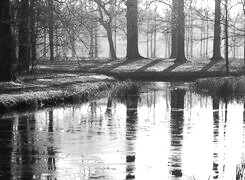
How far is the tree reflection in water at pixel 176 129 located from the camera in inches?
478

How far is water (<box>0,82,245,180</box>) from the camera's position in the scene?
11.6 metres

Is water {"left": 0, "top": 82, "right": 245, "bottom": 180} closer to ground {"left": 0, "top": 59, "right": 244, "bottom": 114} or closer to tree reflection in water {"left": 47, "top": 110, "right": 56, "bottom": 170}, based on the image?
tree reflection in water {"left": 47, "top": 110, "right": 56, "bottom": 170}

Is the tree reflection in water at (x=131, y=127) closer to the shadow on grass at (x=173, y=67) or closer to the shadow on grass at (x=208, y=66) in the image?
the shadow on grass at (x=173, y=67)

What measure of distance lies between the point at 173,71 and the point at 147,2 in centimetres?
989

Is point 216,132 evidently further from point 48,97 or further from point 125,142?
point 48,97

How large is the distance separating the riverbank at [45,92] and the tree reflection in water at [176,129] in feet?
12.2

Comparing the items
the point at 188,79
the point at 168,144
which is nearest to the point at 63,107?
the point at 168,144

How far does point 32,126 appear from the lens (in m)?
17.7

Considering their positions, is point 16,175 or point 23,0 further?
point 23,0

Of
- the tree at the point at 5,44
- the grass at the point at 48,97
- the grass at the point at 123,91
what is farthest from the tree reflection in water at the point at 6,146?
the grass at the point at 123,91

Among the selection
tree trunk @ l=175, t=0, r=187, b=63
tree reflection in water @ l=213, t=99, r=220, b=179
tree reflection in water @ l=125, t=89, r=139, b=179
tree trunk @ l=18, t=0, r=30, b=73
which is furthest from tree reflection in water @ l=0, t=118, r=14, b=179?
tree trunk @ l=175, t=0, r=187, b=63

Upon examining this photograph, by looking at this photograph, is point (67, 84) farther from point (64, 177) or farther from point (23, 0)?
point (64, 177)

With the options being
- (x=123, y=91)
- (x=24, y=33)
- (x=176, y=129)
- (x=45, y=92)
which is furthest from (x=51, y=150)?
(x=123, y=91)

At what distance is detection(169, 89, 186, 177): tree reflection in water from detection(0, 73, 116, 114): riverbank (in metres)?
3.72
